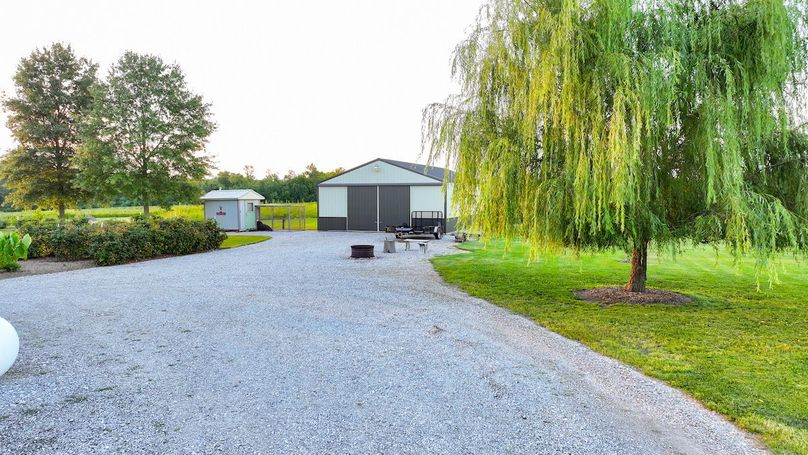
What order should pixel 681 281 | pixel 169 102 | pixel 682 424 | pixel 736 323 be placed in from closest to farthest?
pixel 682 424, pixel 736 323, pixel 681 281, pixel 169 102

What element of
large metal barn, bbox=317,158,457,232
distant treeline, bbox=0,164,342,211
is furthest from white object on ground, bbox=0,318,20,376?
distant treeline, bbox=0,164,342,211

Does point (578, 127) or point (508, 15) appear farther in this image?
point (508, 15)

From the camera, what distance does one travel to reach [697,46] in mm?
6324

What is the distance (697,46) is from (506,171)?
324cm

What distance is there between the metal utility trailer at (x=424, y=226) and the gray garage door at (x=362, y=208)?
234cm

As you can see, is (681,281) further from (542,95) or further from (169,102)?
(169,102)

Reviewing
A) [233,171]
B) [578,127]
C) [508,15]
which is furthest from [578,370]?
[233,171]

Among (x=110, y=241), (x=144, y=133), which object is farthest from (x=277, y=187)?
(x=110, y=241)

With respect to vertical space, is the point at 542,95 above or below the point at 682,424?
above

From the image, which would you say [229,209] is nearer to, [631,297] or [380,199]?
[380,199]

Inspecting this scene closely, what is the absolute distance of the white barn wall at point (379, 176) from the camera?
894 inches

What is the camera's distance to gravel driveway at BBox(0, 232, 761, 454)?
117 inches

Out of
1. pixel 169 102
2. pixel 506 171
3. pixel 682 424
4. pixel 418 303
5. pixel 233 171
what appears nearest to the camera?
pixel 682 424

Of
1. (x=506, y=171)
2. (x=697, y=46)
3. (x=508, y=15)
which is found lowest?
(x=506, y=171)
